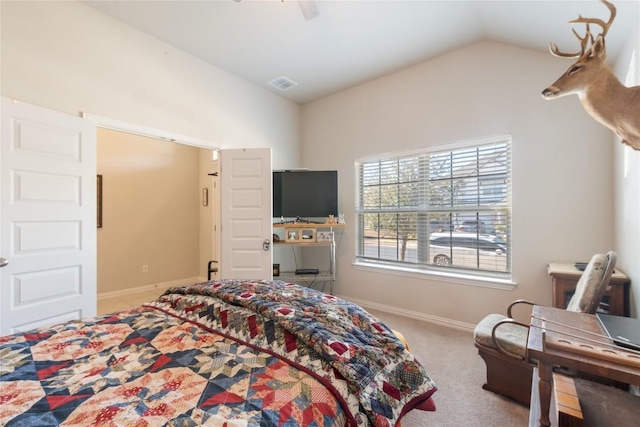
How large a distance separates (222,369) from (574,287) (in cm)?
258

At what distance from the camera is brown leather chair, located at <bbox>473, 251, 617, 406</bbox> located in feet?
5.04

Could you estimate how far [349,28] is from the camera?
266cm

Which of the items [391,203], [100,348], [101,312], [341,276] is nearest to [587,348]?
[100,348]

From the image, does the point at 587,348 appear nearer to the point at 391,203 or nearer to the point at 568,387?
the point at 568,387

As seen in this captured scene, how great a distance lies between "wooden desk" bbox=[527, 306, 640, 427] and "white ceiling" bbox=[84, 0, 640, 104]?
194cm

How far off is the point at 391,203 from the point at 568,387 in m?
2.65

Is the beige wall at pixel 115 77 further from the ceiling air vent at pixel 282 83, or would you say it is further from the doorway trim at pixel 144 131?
the ceiling air vent at pixel 282 83

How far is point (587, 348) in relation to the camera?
1057mm

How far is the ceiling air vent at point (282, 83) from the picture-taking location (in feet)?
12.0

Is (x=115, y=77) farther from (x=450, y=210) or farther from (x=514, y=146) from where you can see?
(x=514, y=146)

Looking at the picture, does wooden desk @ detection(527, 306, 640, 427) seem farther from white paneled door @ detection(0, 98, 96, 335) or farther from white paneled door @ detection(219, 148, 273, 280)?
white paneled door @ detection(0, 98, 96, 335)

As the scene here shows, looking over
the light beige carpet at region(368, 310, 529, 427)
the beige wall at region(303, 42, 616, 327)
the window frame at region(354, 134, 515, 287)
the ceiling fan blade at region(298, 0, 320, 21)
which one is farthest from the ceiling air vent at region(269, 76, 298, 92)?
the light beige carpet at region(368, 310, 529, 427)

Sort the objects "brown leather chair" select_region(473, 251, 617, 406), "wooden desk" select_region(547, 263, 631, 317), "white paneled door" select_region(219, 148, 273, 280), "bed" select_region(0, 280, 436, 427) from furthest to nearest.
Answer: "white paneled door" select_region(219, 148, 273, 280) < "wooden desk" select_region(547, 263, 631, 317) < "brown leather chair" select_region(473, 251, 617, 406) < "bed" select_region(0, 280, 436, 427)

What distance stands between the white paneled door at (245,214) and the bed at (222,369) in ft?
5.98
